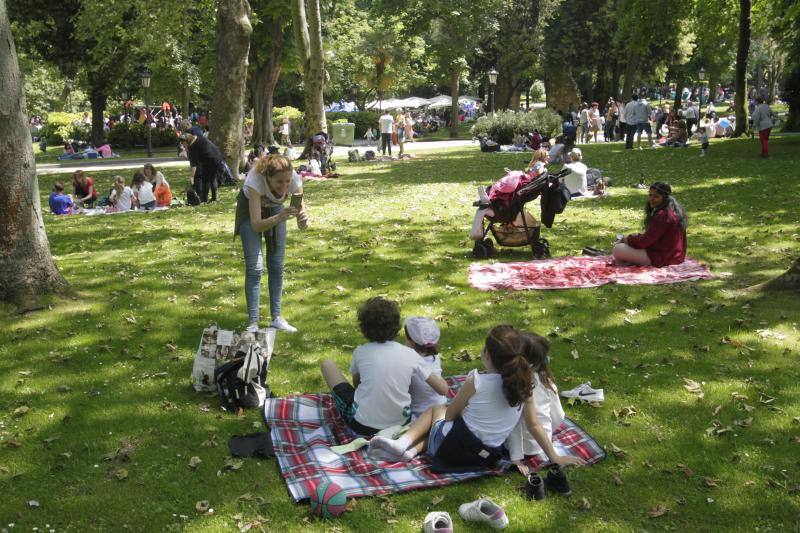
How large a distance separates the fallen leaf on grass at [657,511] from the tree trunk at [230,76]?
17.6 meters

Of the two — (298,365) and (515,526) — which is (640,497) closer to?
(515,526)

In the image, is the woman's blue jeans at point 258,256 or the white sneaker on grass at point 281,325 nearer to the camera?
the woman's blue jeans at point 258,256

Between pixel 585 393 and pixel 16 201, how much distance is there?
6.01 m

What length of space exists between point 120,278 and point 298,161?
57.9 feet

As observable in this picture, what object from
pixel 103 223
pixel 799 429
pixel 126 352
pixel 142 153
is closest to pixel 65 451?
pixel 126 352

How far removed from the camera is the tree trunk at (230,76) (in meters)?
19.6

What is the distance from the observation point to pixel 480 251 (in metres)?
10.7

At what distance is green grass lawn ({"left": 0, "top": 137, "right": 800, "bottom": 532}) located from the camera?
4.45 metres

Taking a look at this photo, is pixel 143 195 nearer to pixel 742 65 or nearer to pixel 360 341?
pixel 360 341

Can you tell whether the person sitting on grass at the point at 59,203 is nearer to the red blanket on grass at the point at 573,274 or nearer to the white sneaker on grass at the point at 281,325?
the red blanket on grass at the point at 573,274

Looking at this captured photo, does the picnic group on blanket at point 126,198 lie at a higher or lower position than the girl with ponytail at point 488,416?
higher

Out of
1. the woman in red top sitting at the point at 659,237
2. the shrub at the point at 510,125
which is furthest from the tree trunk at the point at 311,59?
the woman in red top sitting at the point at 659,237

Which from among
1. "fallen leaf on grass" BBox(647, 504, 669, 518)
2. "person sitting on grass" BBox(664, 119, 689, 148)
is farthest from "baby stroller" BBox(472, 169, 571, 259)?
"person sitting on grass" BBox(664, 119, 689, 148)

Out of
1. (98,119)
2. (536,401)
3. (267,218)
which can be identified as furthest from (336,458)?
(98,119)
